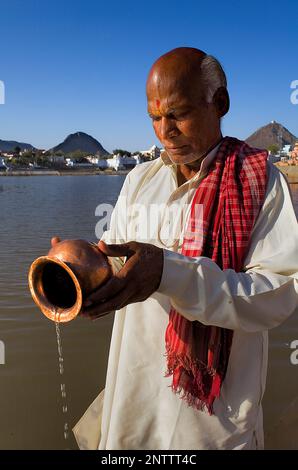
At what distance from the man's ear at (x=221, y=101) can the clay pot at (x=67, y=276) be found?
810 millimetres

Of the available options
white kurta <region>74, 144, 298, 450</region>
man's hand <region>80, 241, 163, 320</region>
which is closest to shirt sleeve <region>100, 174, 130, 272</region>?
white kurta <region>74, 144, 298, 450</region>

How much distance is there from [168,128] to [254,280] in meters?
0.63

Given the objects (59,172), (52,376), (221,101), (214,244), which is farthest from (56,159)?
(214,244)

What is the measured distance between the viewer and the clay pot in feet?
3.43

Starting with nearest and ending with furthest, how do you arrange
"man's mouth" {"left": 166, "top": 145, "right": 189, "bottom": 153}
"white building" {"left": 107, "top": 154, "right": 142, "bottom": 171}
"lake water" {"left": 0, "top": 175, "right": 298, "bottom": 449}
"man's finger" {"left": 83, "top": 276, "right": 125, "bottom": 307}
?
"man's finger" {"left": 83, "top": 276, "right": 125, "bottom": 307}, "man's mouth" {"left": 166, "top": 145, "right": 189, "bottom": 153}, "lake water" {"left": 0, "top": 175, "right": 298, "bottom": 449}, "white building" {"left": 107, "top": 154, "right": 142, "bottom": 171}

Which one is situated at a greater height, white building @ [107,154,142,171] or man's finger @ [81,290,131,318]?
white building @ [107,154,142,171]

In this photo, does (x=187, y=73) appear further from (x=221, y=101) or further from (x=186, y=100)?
(x=221, y=101)

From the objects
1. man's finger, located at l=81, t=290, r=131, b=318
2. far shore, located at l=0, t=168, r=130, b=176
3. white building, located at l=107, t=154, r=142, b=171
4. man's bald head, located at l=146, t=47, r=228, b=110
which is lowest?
man's finger, located at l=81, t=290, r=131, b=318

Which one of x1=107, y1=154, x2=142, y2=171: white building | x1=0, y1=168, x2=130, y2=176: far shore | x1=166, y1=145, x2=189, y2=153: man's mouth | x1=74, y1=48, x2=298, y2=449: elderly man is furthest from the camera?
x1=107, y1=154, x2=142, y2=171: white building

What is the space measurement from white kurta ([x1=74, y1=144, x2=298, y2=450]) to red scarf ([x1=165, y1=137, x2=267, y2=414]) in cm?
6

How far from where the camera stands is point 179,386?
60.1 inches

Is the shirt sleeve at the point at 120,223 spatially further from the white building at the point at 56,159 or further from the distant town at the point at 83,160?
the white building at the point at 56,159

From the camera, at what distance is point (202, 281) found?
1.19 meters

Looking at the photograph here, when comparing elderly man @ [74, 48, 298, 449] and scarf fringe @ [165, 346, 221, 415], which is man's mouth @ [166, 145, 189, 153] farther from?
scarf fringe @ [165, 346, 221, 415]
